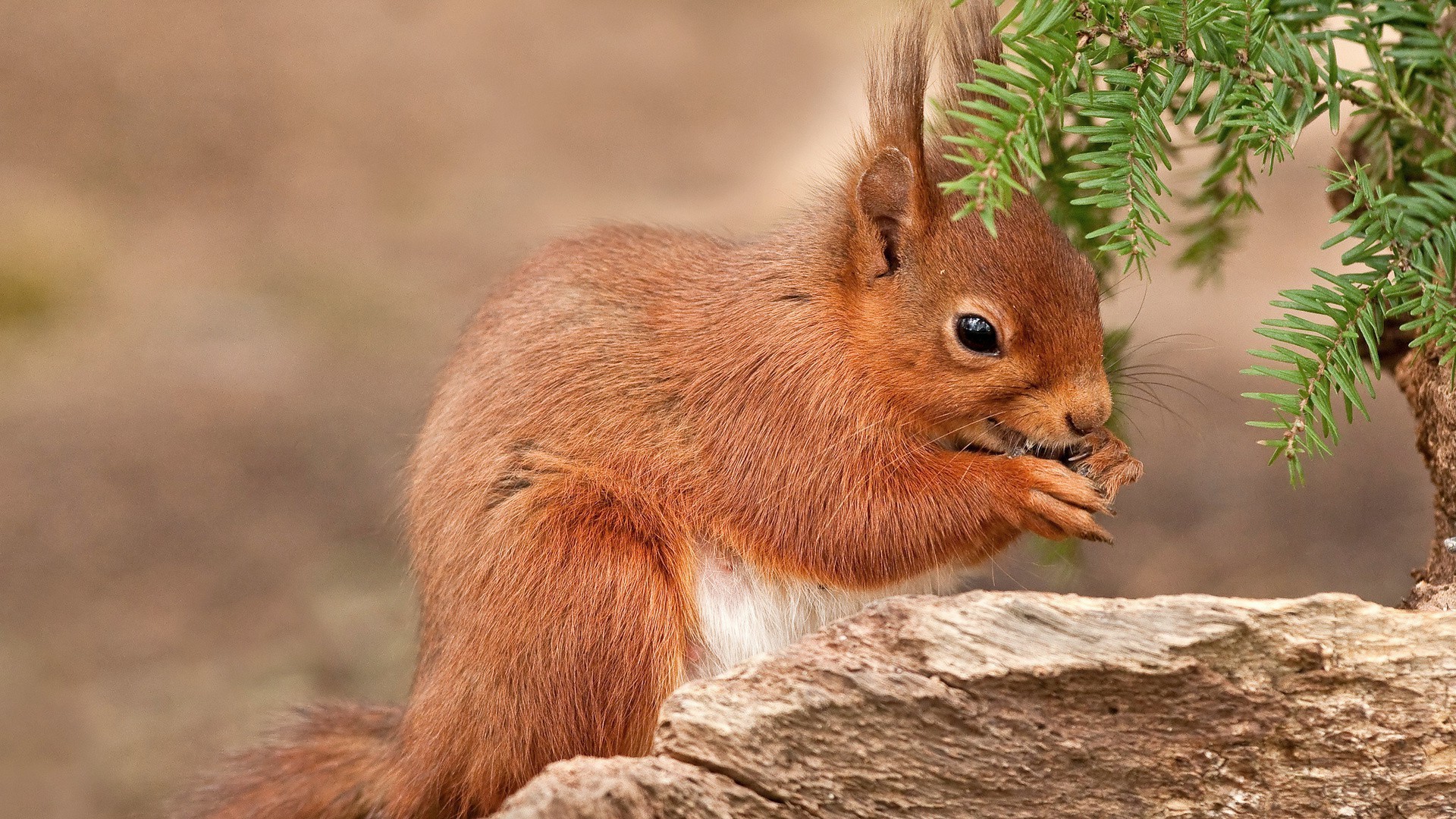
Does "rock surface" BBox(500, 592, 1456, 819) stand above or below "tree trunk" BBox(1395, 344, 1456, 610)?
below

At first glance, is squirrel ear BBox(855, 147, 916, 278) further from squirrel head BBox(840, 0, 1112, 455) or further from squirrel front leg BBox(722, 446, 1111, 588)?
squirrel front leg BBox(722, 446, 1111, 588)

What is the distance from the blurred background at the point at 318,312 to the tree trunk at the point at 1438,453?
0.39m

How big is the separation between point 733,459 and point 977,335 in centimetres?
38

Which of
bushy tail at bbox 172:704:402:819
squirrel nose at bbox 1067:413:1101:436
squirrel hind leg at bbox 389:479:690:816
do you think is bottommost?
bushy tail at bbox 172:704:402:819

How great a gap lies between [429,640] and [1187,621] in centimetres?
105

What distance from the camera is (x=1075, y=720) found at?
3.80 ft

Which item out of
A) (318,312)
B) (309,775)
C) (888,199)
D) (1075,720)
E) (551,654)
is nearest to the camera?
(1075,720)

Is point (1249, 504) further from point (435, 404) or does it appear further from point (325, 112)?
point (325, 112)

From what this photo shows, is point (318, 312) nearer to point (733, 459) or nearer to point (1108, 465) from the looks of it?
point (733, 459)

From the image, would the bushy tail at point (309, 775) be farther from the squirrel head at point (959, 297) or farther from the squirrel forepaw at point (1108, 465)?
the squirrel forepaw at point (1108, 465)

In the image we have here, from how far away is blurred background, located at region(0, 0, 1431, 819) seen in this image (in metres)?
2.72

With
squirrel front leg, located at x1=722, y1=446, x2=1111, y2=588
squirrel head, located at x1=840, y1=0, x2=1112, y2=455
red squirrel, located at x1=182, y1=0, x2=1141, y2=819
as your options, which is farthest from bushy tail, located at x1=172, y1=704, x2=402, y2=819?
squirrel head, located at x1=840, y1=0, x2=1112, y2=455

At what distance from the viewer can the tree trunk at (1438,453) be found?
5.08ft

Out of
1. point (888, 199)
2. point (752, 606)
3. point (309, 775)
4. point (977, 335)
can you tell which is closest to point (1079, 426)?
point (977, 335)
